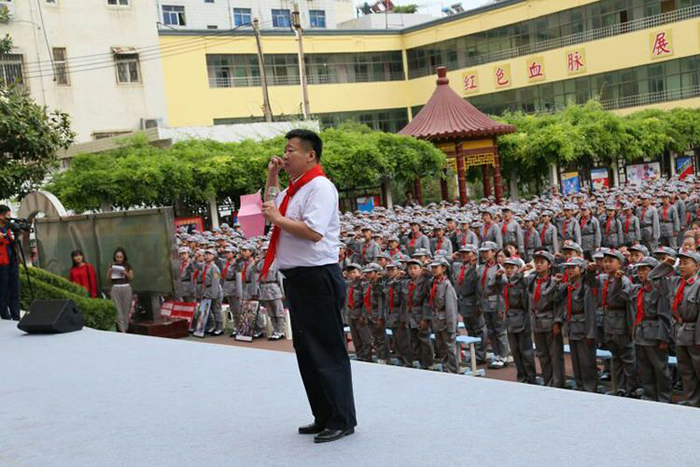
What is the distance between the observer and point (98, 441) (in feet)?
12.7

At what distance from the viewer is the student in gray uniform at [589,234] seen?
1792cm

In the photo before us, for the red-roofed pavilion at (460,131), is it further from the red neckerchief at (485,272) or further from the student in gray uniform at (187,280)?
the red neckerchief at (485,272)

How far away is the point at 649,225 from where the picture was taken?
61.4ft

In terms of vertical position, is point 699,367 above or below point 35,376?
below

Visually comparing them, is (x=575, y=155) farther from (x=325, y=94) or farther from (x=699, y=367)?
(x=699, y=367)

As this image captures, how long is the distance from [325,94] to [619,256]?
33497 millimetres

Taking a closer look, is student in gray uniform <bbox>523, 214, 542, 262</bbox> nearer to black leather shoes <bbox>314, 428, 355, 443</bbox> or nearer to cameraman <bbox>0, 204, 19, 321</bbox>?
cameraman <bbox>0, 204, 19, 321</bbox>

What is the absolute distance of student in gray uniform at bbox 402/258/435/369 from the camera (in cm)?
1080

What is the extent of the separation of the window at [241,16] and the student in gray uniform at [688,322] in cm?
4390

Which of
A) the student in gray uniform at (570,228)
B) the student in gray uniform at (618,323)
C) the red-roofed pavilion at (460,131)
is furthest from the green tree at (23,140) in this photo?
the red-roofed pavilion at (460,131)

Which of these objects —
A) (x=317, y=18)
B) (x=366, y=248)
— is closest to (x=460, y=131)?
(x=366, y=248)

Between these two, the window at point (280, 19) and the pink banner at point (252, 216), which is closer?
the pink banner at point (252, 216)

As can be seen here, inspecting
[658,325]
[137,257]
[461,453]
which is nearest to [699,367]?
[658,325]

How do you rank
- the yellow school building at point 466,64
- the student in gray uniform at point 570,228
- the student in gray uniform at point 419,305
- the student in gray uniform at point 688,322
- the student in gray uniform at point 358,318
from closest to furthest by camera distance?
the student in gray uniform at point 688,322
the student in gray uniform at point 419,305
the student in gray uniform at point 358,318
the student in gray uniform at point 570,228
the yellow school building at point 466,64
